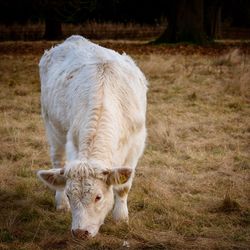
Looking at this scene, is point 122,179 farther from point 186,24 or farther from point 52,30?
point 52,30

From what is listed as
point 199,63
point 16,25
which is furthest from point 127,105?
point 16,25

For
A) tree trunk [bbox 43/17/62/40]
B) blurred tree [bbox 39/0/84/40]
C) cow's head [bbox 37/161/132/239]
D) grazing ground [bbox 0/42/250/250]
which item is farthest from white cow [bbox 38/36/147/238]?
tree trunk [bbox 43/17/62/40]

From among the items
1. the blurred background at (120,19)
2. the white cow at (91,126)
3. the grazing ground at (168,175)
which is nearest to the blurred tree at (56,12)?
the blurred background at (120,19)

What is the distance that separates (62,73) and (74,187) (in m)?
2.22

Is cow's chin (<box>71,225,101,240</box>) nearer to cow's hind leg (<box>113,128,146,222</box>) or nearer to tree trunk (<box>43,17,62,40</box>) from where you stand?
cow's hind leg (<box>113,128,146,222</box>)

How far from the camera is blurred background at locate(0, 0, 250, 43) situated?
25203 mm

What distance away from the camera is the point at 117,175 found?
13.7ft

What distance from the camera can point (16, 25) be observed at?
35.3 m

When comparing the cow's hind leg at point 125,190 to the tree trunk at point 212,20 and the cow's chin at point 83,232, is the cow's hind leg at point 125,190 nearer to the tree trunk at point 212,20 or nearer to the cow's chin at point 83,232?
the cow's chin at point 83,232

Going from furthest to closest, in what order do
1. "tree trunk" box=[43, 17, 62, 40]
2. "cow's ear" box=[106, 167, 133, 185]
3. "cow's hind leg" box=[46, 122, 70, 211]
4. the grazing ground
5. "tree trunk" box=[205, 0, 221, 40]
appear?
"tree trunk" box=[43, 17, 62, 40] → "tree trunk" box=[205, 0, 221, 40] → "cow's hind leg" box=[46, 122, 70, 211] → the grazing ground → "cow's ear" box=[106, 167, 133, 185]

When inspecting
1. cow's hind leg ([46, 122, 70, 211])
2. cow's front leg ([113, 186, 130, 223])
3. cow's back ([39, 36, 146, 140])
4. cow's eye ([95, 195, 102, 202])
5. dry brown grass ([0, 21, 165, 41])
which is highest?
cow's back ([39, 36, 146, 140])

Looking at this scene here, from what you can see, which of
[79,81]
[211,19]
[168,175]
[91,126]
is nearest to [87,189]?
[91,126]

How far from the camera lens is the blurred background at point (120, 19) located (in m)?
25.2

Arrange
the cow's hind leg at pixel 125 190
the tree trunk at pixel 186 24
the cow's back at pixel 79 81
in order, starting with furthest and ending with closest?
the tree trunk at pixel 186 24 < the cow's hind leg at pixel 125 190 < the cow's back at pixel 79 81
